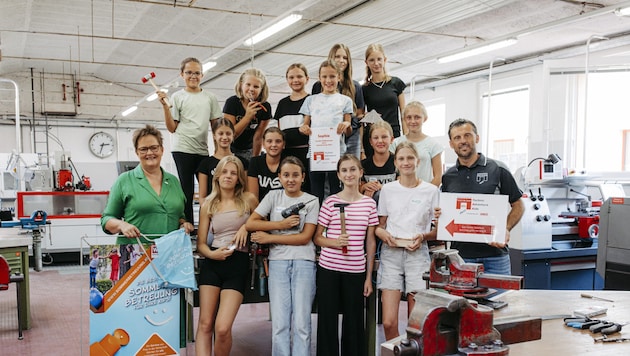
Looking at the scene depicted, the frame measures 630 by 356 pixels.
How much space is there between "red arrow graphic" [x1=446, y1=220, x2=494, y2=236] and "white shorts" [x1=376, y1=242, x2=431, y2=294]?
0.87ft

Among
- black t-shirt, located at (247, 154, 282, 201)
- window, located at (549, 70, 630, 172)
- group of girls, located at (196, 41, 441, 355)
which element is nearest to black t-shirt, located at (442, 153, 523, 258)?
group of girls, located at (196, 41, 441, 355)

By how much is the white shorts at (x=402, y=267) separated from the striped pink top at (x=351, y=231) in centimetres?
15

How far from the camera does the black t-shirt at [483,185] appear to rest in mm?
3061

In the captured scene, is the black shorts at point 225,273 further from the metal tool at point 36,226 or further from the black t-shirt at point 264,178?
the metal tool at point 36,226

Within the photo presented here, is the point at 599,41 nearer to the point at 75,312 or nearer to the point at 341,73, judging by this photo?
the point at 341,73

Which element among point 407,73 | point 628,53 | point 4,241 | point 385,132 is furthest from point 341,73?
point 407,73

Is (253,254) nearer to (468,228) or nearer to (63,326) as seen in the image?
(468,228)

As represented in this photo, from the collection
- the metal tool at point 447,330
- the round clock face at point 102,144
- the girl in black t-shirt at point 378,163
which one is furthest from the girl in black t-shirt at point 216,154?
the round clock face at point 102,144

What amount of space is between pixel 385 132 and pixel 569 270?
319 cm

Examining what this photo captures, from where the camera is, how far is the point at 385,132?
10.9 feet

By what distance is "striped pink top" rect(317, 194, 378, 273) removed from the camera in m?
3.01

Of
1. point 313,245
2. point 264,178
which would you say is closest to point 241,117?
point 264,178

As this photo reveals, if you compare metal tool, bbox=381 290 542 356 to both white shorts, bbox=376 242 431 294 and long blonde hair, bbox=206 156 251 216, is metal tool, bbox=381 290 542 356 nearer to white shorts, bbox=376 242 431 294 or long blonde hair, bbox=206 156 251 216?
white shorts, bbox=376 242 431 294

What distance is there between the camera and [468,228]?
2.75m
